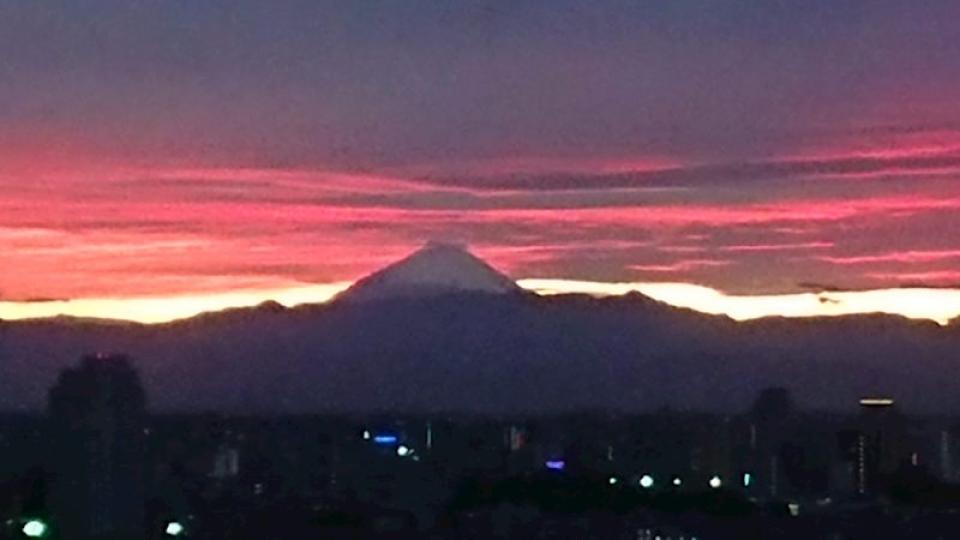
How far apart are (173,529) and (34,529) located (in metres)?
21.3

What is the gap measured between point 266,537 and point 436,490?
2270 centimetres

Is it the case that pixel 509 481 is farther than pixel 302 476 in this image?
No

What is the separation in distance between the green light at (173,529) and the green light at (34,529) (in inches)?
813

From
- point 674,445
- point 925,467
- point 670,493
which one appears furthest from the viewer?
point 674,445

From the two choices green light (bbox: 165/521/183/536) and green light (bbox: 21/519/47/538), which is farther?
green light (bbox: 165/521/183/536)

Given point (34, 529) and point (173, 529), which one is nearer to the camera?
point (34, 529)

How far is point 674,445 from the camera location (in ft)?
331

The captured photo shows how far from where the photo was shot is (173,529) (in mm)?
50781

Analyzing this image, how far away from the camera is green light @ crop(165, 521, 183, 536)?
50562mm

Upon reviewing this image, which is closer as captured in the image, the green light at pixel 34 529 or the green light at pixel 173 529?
the green light at pixel 34 529

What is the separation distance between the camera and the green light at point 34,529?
29.4 m

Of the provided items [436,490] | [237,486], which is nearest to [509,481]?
[436,490]

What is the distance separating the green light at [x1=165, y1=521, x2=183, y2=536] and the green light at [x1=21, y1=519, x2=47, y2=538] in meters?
20.6

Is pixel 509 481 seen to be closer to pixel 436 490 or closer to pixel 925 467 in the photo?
pixel 436 490
